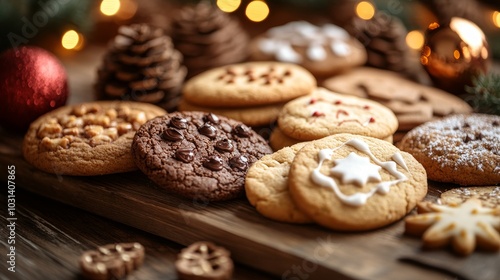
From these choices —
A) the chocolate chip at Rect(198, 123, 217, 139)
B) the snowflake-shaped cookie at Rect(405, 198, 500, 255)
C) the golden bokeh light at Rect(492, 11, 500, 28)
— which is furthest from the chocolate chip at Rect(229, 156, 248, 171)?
the golden bokeh light at Rect(492, 11, 500, 28)

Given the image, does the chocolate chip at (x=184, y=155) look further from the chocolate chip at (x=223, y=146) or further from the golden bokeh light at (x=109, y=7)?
the golden bokeh light at (x=109, y=7)

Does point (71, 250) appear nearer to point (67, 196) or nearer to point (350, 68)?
point (67, 196)

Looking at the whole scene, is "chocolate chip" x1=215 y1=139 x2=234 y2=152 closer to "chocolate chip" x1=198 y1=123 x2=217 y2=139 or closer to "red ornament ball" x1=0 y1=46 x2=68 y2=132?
"chocolate chip" x1=198 y1=123 x2=217 y2=139

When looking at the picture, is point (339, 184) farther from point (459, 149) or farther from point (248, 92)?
point (248, 92)

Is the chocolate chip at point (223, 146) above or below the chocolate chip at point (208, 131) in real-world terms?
below

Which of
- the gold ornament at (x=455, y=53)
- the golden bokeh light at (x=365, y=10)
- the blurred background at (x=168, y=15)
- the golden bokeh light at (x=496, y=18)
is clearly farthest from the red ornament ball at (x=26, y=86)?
the golden bokeh light at (x=496, y=18)

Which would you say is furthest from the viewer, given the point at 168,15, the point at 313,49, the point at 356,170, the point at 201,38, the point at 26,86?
the point at 168,15

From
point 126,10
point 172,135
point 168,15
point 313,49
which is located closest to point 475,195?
point 172,135
